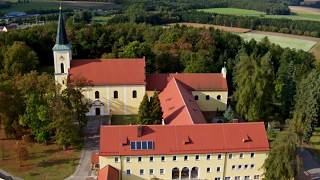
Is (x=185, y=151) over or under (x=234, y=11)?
under

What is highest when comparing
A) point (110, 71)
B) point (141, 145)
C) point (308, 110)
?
point (110, 71)

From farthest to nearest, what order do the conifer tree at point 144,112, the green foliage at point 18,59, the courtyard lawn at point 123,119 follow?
the green foliage at point 18,59 → the courtyard lawn at point 123,119 → the conifer tree at point 144,112

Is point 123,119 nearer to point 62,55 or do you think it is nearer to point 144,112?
point 144,112

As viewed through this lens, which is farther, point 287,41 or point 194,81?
point 287,41

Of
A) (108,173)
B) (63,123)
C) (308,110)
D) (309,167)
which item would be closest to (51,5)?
(63,123)

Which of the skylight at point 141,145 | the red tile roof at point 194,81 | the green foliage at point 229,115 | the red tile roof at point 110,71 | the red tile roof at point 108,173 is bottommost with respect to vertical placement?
the red tile roof at point 108,173

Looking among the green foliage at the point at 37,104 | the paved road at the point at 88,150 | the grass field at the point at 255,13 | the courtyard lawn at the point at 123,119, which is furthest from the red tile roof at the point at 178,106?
the grass field at the point at 255,13

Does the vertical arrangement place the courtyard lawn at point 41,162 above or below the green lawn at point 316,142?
below

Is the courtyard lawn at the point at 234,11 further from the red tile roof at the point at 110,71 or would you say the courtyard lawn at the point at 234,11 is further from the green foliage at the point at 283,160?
the green foliage at the point at 283,160
